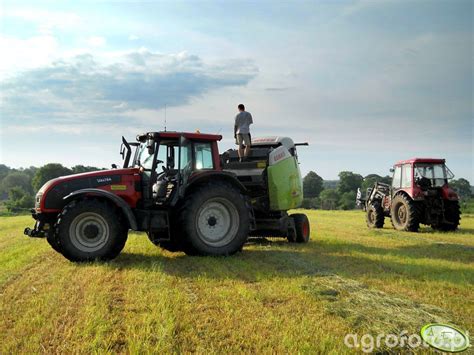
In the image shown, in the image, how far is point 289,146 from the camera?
11.8 m

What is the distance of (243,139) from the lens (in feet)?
35.9

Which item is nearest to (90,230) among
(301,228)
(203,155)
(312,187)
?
(203,155)

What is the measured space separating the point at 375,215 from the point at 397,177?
72.6 inches

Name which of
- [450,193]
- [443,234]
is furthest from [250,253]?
[450,193]

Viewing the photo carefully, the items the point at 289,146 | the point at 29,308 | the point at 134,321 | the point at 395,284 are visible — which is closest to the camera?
the point at 134,321

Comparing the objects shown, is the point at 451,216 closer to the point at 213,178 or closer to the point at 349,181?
the point at 213,178

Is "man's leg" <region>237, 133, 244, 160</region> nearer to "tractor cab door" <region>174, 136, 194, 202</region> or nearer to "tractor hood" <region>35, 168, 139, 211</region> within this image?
"tractor cab door" <region>174, 136, 194, 202</region>

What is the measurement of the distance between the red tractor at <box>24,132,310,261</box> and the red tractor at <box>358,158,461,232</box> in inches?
298

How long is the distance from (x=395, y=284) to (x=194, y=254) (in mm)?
3716

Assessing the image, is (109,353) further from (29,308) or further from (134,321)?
(29,308)

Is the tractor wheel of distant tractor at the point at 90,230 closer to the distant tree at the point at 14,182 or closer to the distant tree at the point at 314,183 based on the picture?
the distant tree at the point at 314,183

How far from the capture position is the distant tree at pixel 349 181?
78.9 metres

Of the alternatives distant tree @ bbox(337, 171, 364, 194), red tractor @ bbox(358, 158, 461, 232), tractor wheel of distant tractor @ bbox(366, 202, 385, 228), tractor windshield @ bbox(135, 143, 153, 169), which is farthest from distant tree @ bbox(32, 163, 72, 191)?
tractor windshield @ bbox(135, 143, 153, 169)

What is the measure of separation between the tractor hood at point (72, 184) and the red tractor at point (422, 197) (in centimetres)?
975
